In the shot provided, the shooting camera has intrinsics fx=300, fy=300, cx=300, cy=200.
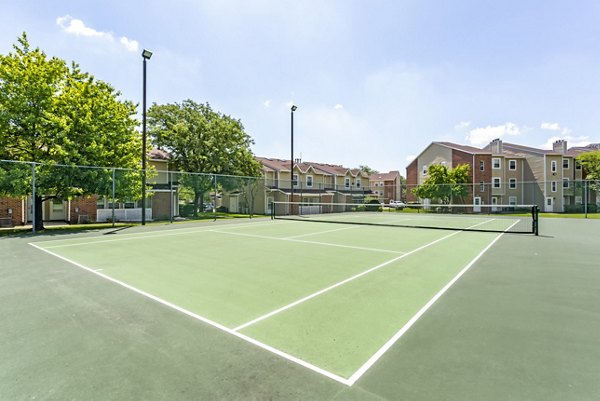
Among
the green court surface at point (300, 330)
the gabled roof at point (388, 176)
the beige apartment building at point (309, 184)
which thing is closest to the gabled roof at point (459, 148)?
the beige apartment building at point (309, 184)

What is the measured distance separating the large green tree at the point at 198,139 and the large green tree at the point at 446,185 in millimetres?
20173

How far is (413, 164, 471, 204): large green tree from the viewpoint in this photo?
33938 millimetres

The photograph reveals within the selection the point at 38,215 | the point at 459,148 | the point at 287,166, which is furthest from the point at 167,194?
the point at 459,148

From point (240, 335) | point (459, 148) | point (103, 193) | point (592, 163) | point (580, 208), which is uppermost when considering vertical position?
point (459, 148)

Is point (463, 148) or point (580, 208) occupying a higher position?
point (463, 148)

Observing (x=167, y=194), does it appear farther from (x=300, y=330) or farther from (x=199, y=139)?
(x=300, y=330)

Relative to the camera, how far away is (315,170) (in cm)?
4128

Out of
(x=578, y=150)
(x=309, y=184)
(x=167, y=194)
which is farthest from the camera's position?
(x=578, y=150)

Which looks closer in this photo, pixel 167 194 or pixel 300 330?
pixel 300 330

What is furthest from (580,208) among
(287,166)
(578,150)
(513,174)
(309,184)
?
(287,166)

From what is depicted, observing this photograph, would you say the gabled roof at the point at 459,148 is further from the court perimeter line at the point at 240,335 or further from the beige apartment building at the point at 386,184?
the court perimeter line at the point at 240,335

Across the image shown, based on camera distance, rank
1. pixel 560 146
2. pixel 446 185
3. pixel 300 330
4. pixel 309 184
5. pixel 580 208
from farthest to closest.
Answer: pixel 560 146
pixel 309 184
pixel 446 185
pixel 580 208
pixel 300 330

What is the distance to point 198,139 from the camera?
95.7 feet

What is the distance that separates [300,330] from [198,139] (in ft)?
93.3
